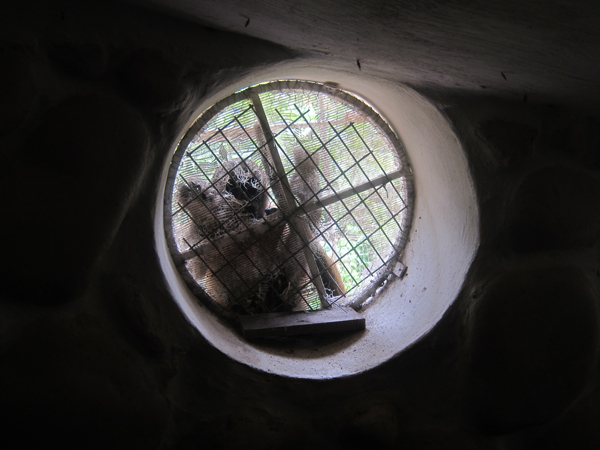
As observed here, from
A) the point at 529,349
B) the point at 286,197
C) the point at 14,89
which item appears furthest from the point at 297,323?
the point at 14,89

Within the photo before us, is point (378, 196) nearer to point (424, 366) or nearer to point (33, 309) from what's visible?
point (424, 366)

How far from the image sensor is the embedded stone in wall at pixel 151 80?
2.68ft

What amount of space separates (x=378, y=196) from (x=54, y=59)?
1084 millimetres

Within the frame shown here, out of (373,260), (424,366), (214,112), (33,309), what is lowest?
(424,366)

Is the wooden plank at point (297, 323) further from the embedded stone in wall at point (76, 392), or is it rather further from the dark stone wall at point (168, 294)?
the embedded stone in wall at point (76, 392)

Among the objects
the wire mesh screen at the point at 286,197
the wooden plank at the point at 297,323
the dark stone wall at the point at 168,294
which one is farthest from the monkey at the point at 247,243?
the dark stone wall at the point at 168,294

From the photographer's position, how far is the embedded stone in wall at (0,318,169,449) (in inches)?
28.9

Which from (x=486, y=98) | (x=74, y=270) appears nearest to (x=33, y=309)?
(x=74, y=270)

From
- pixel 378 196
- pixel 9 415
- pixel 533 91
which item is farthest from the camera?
pixel 378 196

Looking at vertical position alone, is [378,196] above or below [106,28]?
below

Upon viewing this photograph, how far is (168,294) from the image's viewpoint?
0.93 meters

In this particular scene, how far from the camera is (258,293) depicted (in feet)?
4.83

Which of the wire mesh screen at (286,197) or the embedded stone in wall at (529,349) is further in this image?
the wire mesh screen at (286,197)

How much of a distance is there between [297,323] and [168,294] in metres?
0.50
